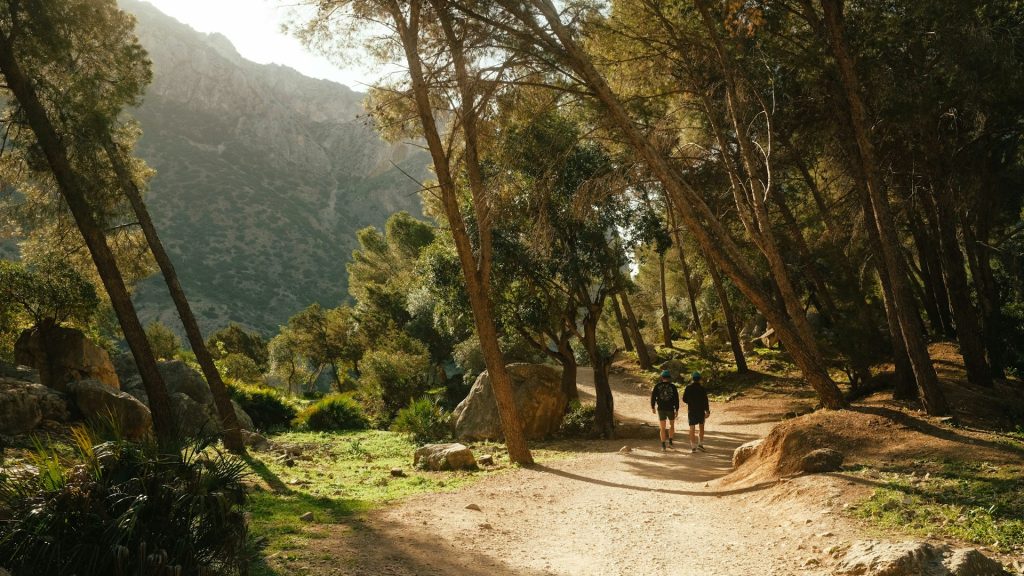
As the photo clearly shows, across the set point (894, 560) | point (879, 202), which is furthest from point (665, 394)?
point (894, 560)

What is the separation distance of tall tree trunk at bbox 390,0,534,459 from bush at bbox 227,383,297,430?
12.6 meters

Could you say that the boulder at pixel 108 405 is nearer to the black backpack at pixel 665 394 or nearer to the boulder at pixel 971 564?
the black backpack at pixel 665 394

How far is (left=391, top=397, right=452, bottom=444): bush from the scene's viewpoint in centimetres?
1727

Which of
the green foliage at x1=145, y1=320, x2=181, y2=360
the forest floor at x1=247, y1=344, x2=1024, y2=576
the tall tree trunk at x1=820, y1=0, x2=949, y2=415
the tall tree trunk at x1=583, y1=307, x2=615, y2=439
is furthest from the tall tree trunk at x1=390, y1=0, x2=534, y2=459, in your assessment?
the green foliage at x1=145, y1=320, x2=181, y2=360

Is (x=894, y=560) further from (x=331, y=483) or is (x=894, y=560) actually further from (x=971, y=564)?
(x=331, y=483)

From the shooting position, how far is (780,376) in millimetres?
24406

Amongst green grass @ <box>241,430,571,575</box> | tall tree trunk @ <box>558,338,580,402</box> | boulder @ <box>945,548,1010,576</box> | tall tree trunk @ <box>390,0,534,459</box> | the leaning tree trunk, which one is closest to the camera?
boulder @ <box>945,548,1010,576</box>

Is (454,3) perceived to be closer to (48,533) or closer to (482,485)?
(482,485)

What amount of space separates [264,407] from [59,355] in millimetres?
8934

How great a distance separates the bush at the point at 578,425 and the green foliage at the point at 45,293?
40.2 ft

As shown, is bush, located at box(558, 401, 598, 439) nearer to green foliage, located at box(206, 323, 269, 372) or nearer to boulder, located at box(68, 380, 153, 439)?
boulder, located at box(68, 380, 153, 439)

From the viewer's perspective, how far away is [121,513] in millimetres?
3939

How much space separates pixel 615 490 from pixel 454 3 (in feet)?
28.7

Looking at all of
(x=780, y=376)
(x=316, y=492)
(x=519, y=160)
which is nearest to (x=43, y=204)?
(x=316, y=492)
